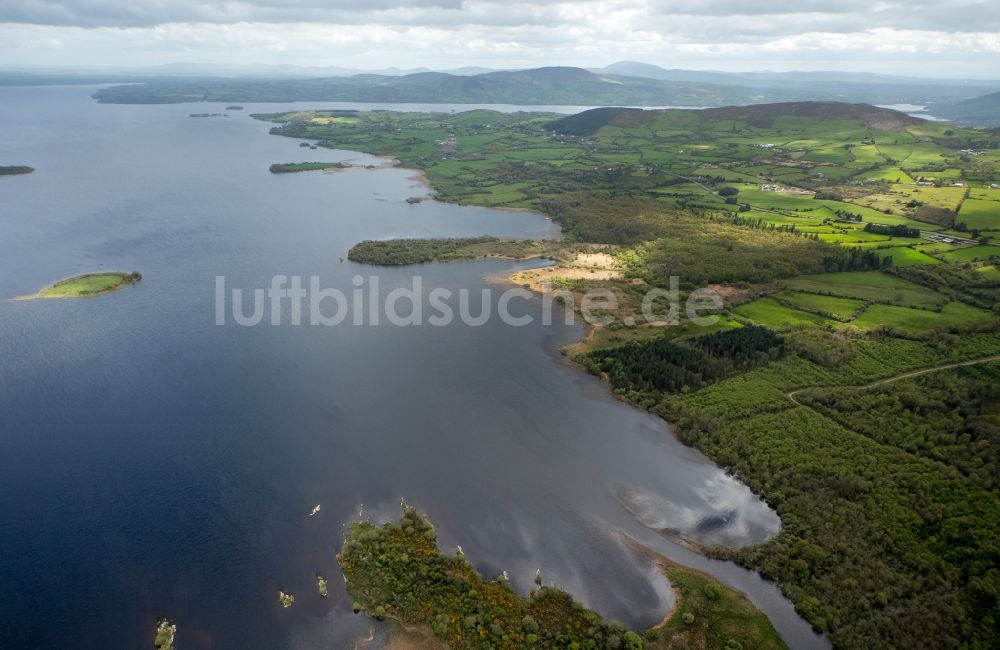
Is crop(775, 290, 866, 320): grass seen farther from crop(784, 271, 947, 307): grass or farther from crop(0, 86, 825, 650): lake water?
crop(0, 86, 825, 650): lake water

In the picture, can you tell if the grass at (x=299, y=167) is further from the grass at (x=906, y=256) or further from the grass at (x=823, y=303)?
the grass at (x=906, y=256)

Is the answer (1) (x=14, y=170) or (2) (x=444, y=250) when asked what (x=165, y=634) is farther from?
(1) (x=14, y=170)

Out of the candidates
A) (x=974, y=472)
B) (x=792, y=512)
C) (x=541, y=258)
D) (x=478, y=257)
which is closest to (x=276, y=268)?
(x=478, y=257)

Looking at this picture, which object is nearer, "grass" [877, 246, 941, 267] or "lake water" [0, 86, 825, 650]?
"lake water" [0, 86, 825, 650]

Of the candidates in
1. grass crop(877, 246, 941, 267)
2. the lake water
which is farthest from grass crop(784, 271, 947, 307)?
the lake water

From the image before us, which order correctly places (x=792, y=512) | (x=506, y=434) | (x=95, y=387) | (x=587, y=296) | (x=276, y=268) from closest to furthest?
1. (x=792, y=512)
2. (x=506, y=434)
3. (x=95, y=387)
4. (x=587, y=296)
5. (x=276, y=268)

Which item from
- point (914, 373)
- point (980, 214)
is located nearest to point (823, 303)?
point (914, 373)

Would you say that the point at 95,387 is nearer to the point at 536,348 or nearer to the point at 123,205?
the point at 536,348
